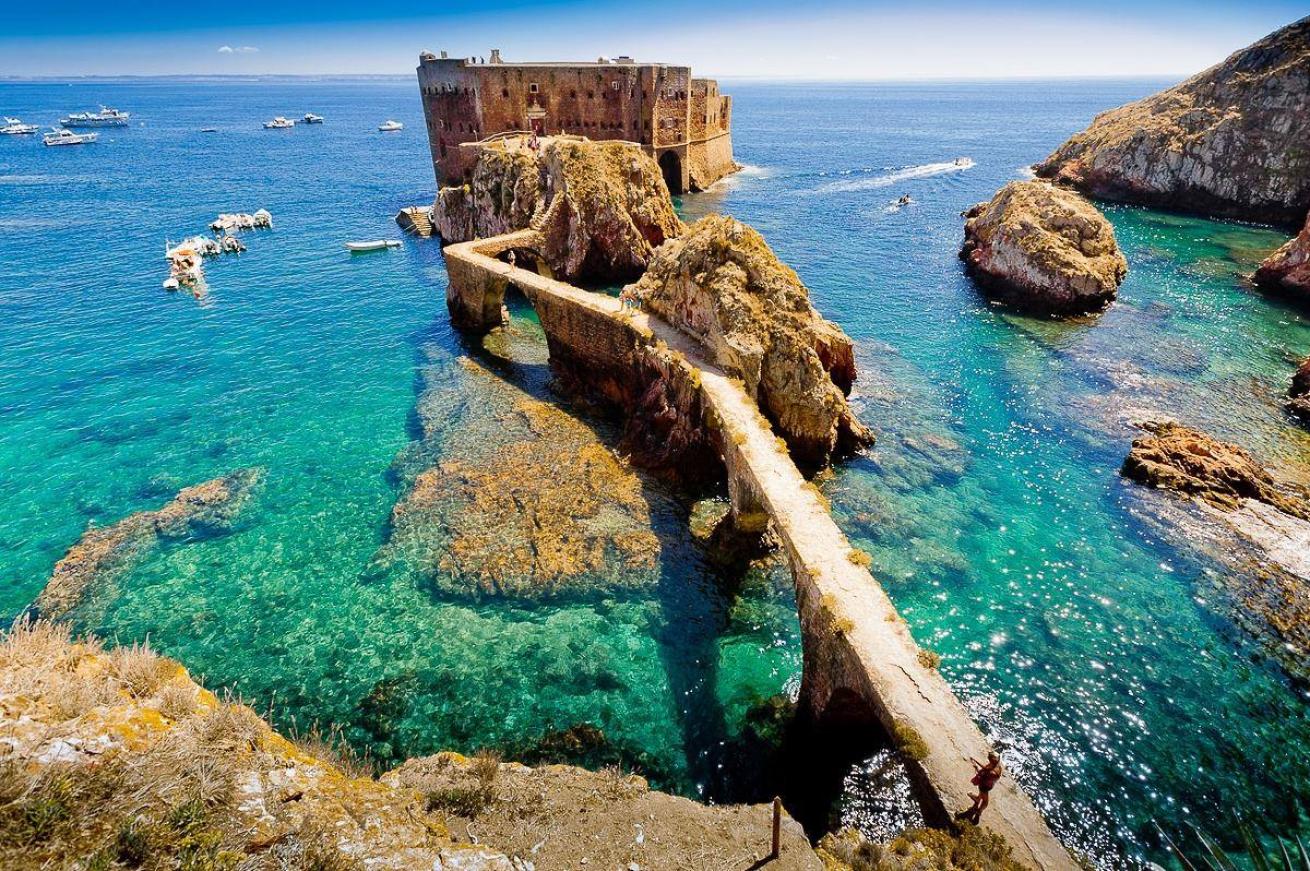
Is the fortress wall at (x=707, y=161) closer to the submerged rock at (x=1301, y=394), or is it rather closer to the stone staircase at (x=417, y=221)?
the stone staircase at (x=417, y=221)

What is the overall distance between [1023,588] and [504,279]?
2753 centimetres

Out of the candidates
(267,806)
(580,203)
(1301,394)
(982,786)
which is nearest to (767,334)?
(982,786)

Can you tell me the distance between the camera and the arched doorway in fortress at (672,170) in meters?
68.9

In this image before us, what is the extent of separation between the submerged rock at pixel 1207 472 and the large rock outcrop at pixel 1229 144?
54400 millimetres

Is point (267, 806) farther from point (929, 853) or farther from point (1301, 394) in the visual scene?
point (1301, 394)

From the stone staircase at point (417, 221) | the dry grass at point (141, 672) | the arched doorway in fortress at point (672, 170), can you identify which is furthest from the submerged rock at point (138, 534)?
the arched doorway in fortress at point (672, 170)

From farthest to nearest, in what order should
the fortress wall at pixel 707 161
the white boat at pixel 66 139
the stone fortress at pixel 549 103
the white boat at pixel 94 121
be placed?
the white boat at pixel 94 121 → the white boat at pixel 66 139 → the fortress wall at pixel 707 161 → the stone fortress at pixel 549 103

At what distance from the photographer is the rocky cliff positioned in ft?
19.3

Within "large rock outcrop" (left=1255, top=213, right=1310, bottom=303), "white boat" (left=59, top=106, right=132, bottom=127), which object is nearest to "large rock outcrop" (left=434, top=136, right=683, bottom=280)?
"large rock outcrop" (left=1255, top=213, right=1310, bottom=303)

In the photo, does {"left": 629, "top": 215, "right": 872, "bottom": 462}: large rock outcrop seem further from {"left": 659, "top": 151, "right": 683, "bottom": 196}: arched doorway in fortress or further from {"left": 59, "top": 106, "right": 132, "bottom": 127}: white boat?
{"left": 59, "top": 106, "right": 132, "bottom": 127}: white boat

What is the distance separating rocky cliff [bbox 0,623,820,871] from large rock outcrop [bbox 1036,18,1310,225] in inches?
3126

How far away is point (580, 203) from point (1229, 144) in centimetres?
6513

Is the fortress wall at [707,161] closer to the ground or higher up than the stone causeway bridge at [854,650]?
higher up

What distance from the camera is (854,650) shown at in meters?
12.1
